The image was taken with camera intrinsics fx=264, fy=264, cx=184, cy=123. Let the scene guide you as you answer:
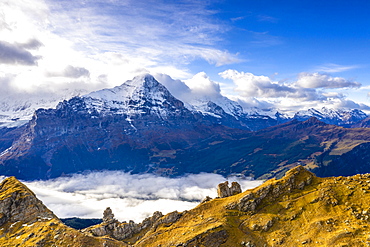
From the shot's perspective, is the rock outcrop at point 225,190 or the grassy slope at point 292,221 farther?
the rock outcrop at point 225,190

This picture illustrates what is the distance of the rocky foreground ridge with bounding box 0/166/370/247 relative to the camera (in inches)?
4284

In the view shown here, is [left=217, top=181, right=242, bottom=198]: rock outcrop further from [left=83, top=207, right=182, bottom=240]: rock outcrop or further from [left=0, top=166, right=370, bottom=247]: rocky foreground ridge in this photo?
[left=83, top=207, right=182, bottom=240]: rock outcrop

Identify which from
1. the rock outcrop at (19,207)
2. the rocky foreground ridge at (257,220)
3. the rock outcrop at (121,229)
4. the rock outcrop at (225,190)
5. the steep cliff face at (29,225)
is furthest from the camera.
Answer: the rock outcrop at (121,229)

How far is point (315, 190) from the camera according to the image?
13088 cm

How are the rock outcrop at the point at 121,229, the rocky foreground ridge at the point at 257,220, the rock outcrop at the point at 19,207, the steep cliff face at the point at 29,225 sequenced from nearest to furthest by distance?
1. the rocky foreground ridge at the point at 257,220
2. the steep cliff face at the point at 29,225
3. the rock outcrop at the point at 19,207
4. the rock outcrop at the point at 121,229

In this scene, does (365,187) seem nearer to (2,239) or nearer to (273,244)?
(273,244)

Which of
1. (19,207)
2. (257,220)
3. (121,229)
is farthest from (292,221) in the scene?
(19,207)

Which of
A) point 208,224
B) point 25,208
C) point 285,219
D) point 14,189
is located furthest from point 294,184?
point 14,189

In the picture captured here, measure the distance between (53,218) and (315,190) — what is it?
443 feet

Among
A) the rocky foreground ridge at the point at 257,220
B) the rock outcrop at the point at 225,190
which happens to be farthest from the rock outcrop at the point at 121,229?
the rock outcrop at the point at 225,190

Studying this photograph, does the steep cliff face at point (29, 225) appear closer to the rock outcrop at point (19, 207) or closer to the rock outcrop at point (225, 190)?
the rock outcrop at point (19, 207)

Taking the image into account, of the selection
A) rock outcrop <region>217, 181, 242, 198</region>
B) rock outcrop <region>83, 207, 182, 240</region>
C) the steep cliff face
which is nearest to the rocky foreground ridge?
the steep cliff face

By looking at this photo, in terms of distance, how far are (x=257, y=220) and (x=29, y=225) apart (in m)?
112

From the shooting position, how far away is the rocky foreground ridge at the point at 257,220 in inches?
4284
